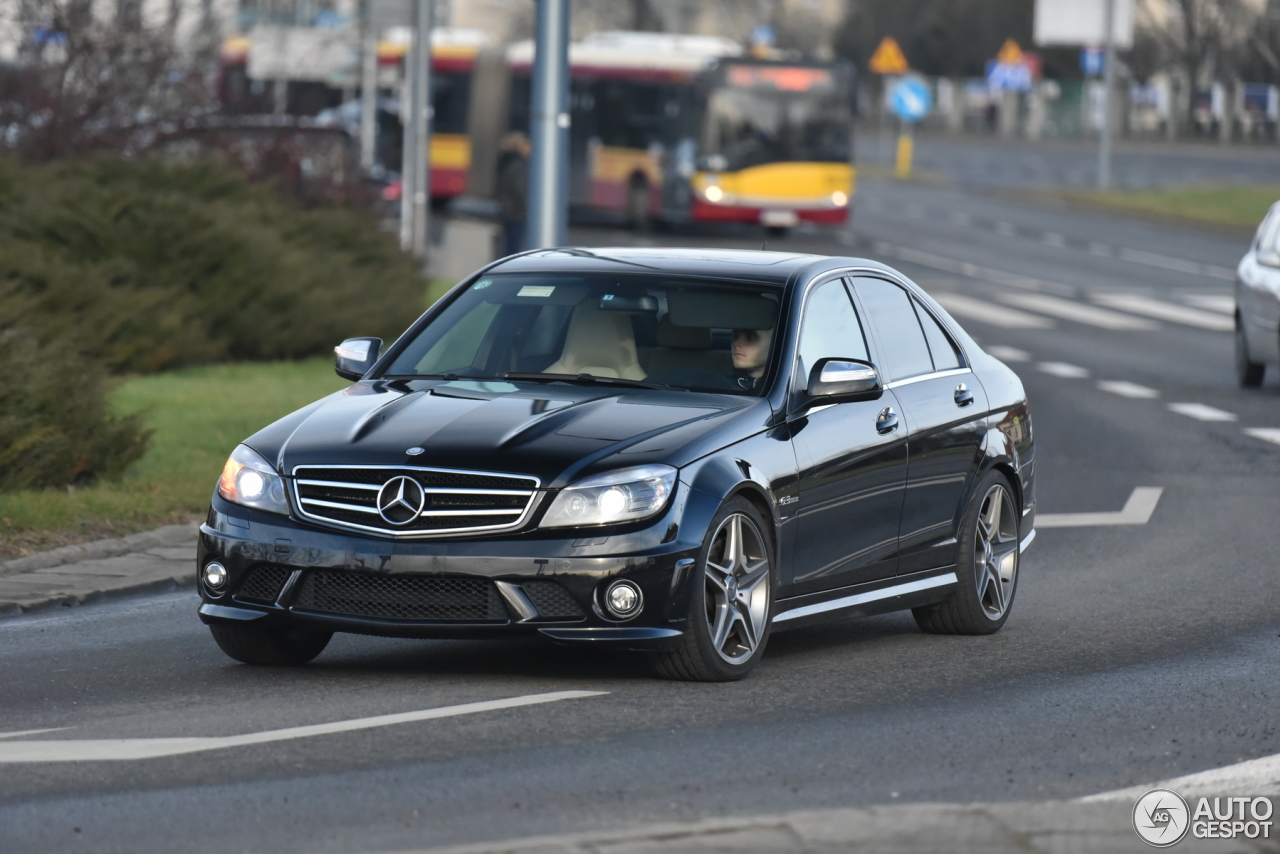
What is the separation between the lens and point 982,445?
963 cm

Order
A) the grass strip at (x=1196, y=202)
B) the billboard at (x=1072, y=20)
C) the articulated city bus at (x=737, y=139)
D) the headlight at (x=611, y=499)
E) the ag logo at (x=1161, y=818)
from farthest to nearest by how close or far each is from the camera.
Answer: the billboard at (x=1072, y=20)
the grass strip at (x=1196, y=202)
the articulated city bus at (x=737, y=139)
the headlight at (x=611, y=499)
the ag logo at (x=1161, y=818)

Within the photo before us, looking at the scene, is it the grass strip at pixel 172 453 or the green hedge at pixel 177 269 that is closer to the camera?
the grass strip at pixel 172 453

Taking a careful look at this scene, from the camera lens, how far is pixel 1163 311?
100ft

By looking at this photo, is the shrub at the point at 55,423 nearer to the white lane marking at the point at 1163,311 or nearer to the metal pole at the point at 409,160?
the metal pole at the point at 409,160

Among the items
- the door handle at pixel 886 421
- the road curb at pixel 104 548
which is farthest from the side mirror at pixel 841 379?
the road curb at pixel 104 548

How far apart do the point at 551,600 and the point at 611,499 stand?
0.36m

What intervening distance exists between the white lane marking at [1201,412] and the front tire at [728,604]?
11.7 m

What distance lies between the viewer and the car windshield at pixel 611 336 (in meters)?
8.54

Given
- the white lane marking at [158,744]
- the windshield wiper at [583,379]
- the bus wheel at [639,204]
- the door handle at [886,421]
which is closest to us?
the white lane marking at [158,744]

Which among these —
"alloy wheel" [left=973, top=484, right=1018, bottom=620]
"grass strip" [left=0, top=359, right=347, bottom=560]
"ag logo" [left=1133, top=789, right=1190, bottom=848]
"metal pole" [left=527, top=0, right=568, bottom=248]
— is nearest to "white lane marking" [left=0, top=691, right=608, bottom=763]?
"ag logo" [left=1133, top=789, right=1190, bottom=848]

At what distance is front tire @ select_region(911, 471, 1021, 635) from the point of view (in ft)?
31.2

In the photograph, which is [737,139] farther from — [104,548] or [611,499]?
[611,499]

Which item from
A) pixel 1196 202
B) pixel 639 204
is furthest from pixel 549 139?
pixel 1196 202

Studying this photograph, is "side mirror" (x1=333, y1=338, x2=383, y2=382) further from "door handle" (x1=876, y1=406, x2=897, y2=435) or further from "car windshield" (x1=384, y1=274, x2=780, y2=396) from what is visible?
"door handle" (x1=876, y1=406, x2=897, y2=435)
